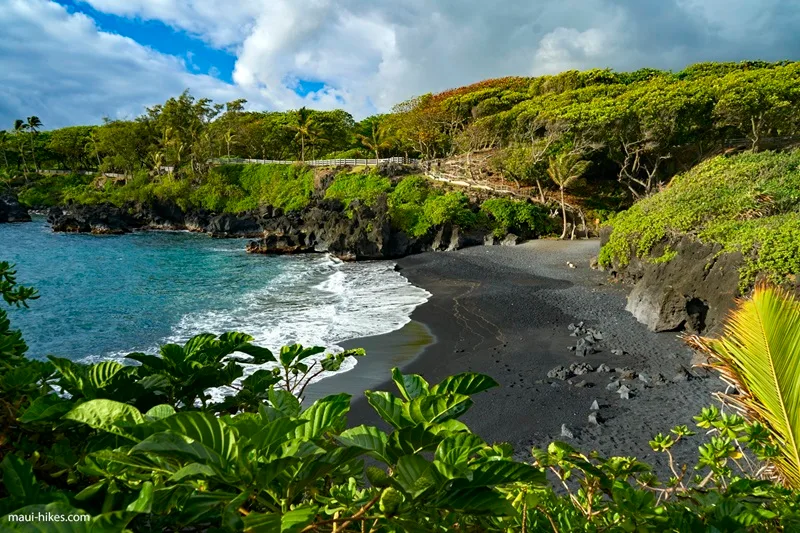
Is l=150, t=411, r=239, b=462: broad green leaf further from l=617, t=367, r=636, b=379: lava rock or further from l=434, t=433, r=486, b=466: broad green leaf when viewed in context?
→ l=617, t=367, r=636, b=379: lava rock

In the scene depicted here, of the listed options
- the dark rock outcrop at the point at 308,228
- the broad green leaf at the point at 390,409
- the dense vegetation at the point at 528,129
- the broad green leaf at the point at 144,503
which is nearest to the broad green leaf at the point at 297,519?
the broad green leaf at the point at 144,503

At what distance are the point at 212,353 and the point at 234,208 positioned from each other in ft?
162

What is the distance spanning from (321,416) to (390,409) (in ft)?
0.75

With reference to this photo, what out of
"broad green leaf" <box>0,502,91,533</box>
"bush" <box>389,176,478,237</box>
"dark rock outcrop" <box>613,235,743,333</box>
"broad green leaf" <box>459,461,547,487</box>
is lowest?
"dark rock outcrop" <box>613,235,743,333</box>

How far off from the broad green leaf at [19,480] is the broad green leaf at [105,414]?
0.47 ft

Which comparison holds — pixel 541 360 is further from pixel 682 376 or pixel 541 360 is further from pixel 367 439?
pixel 367 439

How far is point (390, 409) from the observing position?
4.35 feet

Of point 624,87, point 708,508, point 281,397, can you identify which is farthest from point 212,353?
point 624,87

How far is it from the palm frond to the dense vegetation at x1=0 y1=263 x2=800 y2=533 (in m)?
0.04

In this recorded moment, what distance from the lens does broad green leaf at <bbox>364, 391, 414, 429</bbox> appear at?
1294 mm

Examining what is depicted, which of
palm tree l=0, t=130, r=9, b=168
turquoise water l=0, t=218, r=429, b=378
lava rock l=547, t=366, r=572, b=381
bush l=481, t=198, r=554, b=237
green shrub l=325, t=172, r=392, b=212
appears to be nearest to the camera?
lava rock l=547, t=366, r=572, b=381

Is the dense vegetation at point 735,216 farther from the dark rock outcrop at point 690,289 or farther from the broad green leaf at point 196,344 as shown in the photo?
the broad green leaf at point 196,344

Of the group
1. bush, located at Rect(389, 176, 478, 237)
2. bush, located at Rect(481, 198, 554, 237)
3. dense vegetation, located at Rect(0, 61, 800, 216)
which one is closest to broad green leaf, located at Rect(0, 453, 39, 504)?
bush, located at Rect(389, 176, 478, 237)

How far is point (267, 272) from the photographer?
1006 inches
